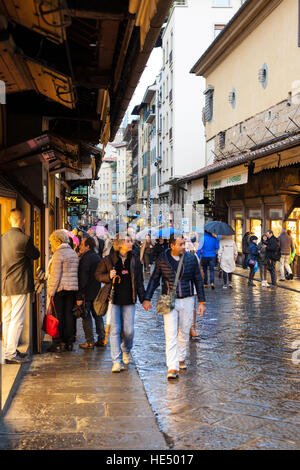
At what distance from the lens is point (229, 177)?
23516 mm

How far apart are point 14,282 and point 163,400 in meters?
2.28

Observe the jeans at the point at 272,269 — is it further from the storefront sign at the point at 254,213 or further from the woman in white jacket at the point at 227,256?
the storefront sign at the point at 254,213

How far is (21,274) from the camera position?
798 centimetres

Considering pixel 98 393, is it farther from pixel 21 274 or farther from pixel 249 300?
pixel 249 300

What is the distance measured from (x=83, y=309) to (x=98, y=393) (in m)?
2.52

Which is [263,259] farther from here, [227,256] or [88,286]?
[88,286]

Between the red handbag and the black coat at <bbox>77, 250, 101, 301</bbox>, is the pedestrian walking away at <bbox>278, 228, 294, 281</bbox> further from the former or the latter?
the red handbag

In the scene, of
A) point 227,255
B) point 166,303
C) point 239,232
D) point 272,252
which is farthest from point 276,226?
point 166,303

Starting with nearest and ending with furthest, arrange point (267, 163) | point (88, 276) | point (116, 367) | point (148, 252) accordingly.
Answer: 1. point (116, 367)
2. point (88, 276)
3. point (267, 163)
4. point (148, 252)

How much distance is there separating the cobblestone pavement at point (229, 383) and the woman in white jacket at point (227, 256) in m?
5.10

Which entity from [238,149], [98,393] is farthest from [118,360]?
[238,149]

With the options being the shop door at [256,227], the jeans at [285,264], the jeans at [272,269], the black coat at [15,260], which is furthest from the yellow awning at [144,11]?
the shop door at [256,227]

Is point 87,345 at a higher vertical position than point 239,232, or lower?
lower

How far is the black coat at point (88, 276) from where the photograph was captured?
31.3ft
